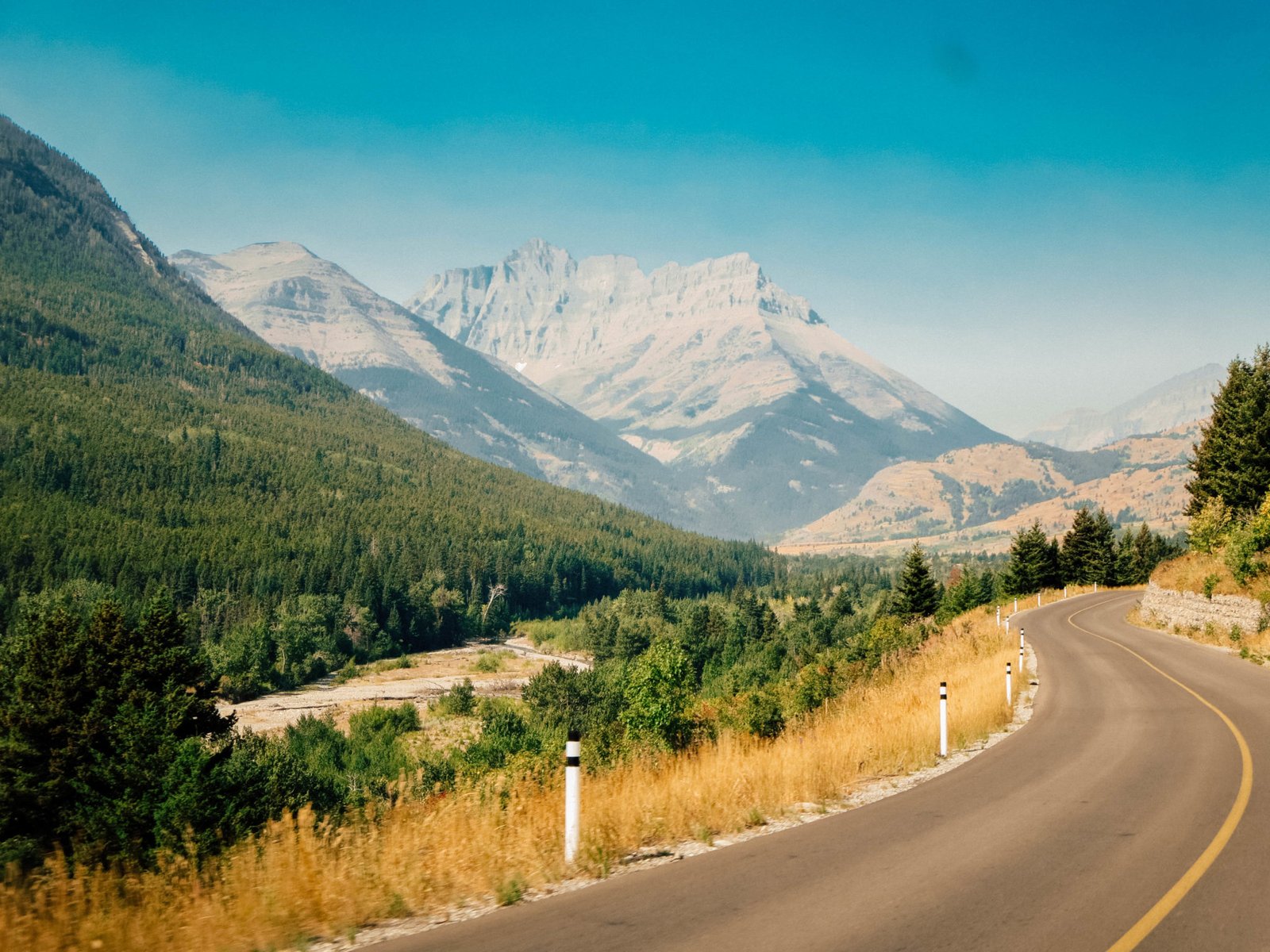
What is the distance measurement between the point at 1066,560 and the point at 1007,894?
89196 millimetres

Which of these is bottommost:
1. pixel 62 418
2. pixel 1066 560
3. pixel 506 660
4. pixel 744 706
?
pixel 506 660

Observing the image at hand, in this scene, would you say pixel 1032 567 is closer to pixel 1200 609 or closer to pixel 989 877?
pixel 1200 609

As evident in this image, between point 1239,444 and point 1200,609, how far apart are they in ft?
77.2

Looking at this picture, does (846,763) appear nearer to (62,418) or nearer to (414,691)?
(414,691)

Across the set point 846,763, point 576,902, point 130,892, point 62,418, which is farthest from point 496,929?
point 62,418

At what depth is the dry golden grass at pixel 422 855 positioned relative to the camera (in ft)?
20.4

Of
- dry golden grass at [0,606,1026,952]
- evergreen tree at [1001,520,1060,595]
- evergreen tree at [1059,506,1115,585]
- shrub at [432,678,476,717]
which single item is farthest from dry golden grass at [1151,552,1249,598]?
shrub at [432,678,476,717]

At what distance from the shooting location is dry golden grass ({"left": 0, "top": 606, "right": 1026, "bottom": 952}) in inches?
245

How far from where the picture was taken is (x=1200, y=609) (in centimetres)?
3344

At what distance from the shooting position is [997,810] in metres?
9.96

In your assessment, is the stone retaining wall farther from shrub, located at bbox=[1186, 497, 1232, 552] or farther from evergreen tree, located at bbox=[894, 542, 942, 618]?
evergreen tree, located at bbox=[894, 542, 942, 618]

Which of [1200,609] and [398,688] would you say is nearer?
[1200,609]

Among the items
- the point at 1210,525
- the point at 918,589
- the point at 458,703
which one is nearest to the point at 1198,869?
the point at 1210,525

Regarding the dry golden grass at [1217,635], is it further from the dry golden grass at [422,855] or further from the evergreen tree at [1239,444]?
the dry golden grass at [422,855]
